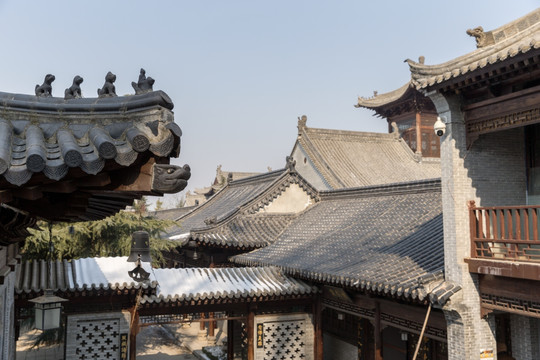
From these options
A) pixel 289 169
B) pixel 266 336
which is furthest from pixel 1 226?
pixel 289 169

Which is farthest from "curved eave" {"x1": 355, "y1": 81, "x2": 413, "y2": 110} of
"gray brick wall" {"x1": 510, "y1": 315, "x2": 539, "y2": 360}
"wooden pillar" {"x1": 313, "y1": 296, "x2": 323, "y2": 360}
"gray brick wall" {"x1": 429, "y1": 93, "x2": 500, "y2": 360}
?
"gray brick wall" {"x1": 510, "y1": 315, "x2": 539, "y2": 360}

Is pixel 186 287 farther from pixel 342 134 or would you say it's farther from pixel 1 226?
pixel 342 134

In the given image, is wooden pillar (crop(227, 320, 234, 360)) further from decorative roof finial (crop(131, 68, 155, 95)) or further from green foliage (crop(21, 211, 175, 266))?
decorative roof finial (crop(131, 68, 155, 95))

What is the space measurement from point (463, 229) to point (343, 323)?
5.81m

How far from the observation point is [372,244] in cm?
1147

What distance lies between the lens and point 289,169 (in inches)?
701

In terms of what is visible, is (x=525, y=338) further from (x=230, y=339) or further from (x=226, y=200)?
(x=226, y=200)

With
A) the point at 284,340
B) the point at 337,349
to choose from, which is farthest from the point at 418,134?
the point at 284,340

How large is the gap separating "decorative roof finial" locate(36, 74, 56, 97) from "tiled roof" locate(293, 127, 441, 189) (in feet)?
64.1

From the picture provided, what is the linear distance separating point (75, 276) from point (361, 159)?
59.3 ft

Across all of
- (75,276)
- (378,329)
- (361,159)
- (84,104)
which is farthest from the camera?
(361,159)

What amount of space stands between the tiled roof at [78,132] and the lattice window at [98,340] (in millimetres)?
8677

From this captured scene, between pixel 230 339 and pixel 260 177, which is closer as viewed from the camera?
pixel 230 339

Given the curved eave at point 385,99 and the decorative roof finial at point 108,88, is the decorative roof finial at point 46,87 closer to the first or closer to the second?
the decorative roof finial at point 108,88
